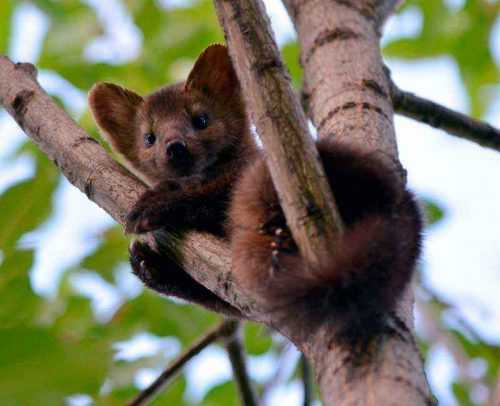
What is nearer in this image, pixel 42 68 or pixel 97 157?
pixel 97 157

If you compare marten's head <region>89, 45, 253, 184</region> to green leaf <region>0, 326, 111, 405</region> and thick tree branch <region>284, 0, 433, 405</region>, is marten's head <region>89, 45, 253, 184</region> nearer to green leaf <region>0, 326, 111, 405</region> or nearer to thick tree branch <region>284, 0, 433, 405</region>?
thick tree branch <region>284, 0, 433, 405</region>

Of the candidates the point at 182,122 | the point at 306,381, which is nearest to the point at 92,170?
the point at 306,381

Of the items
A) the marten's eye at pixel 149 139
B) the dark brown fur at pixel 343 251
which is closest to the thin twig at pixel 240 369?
the marten's eye at pixel 149 139

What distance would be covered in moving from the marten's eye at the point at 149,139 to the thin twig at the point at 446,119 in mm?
1914

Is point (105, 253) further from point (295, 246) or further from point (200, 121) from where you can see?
point (295, 246)

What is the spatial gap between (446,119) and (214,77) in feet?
6.04

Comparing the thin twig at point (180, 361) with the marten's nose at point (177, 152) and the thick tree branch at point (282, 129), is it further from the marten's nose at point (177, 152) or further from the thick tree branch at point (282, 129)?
the thick tree branch at point (282, 129)

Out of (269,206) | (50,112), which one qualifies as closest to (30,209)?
(50,112)

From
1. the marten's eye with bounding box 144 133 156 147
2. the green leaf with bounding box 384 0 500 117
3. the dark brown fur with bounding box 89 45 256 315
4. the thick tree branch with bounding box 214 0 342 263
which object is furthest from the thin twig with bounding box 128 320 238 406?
the green leaf with bounding box 384 0 500 117

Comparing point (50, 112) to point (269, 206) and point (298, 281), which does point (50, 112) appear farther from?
point (298, 281)

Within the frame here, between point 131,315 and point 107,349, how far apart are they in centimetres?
245

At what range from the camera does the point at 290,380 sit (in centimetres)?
619

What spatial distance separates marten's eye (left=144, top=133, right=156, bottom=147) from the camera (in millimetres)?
6082

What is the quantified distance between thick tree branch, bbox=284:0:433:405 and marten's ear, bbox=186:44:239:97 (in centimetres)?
75
